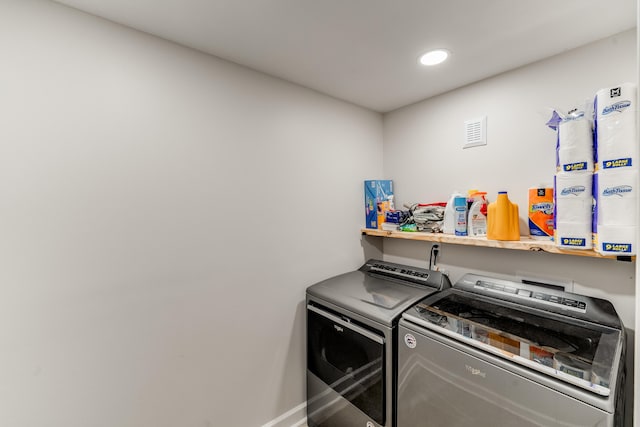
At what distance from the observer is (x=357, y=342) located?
59.7 inches

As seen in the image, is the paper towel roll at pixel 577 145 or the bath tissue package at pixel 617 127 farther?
the paper towel roll at pixel 577 145

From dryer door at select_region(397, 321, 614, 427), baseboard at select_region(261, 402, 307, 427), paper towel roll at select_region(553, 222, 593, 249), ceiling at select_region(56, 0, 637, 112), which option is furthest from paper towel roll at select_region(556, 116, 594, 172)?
baseboard at select_region(261, 402, 307, 427)

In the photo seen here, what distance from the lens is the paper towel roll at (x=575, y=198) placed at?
1118 mm

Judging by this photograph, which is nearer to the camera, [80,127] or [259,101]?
[80,127]

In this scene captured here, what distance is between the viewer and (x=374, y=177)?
2314 millimetres

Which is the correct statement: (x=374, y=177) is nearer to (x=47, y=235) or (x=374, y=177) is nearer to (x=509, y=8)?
(x=509, y=8)

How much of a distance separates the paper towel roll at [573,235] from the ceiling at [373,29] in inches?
35.1

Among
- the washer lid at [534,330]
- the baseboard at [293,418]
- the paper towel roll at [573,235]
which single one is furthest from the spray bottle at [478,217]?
the baseboard at [293,418]

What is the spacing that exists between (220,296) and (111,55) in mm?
1254

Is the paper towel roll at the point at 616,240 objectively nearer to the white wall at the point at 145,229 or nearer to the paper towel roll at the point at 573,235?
the paper towel roll at the point at 573,235

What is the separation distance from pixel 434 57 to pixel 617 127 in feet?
2.79

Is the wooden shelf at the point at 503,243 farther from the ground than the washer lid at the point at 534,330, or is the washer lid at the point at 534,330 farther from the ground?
the wooden shelf at the point at 503,243

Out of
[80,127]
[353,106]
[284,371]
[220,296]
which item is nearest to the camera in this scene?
Result: [80,127]

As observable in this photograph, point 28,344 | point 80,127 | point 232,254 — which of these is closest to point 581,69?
point 232,254
